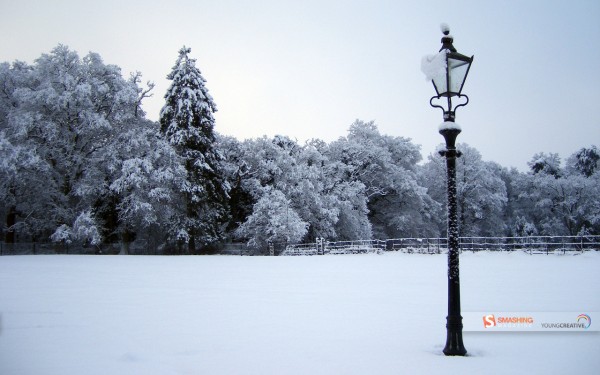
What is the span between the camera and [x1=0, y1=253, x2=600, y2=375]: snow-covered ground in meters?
5.66

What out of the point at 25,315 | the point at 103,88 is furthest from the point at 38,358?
the point at 103,88

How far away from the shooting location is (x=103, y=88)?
115ft

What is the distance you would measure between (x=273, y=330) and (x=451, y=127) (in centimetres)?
422

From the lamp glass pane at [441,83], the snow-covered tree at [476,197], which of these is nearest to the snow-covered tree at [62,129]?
the lamp glass pane at [441,83]

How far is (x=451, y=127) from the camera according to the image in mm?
6285

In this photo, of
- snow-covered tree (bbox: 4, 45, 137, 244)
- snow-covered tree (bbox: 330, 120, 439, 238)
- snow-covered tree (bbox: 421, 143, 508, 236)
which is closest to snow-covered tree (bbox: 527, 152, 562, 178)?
snow-covered tree (bbox: 421, 143, 508, 236)

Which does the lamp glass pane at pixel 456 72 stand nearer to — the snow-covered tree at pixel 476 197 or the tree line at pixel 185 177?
the tree line at pixel 185 177

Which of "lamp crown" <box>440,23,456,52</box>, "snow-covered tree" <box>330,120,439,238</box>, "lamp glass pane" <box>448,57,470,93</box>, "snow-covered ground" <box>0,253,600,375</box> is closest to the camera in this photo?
"snow-covered ground" <box>0,253,600,375</box>

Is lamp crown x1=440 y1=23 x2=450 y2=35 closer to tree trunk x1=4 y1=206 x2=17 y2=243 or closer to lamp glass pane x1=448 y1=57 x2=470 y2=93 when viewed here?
lamp glass pane x1=448 y1=57 x2=470 y2=93

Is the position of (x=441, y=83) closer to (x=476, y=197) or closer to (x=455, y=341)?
(x=455, y=341)

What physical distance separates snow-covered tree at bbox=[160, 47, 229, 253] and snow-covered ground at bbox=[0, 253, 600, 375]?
84.7 ft

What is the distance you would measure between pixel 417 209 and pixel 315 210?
14.7 meters

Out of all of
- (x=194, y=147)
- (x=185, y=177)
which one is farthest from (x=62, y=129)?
(x=194, y=147)

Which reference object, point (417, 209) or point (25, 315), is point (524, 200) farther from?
point (25, 315)
